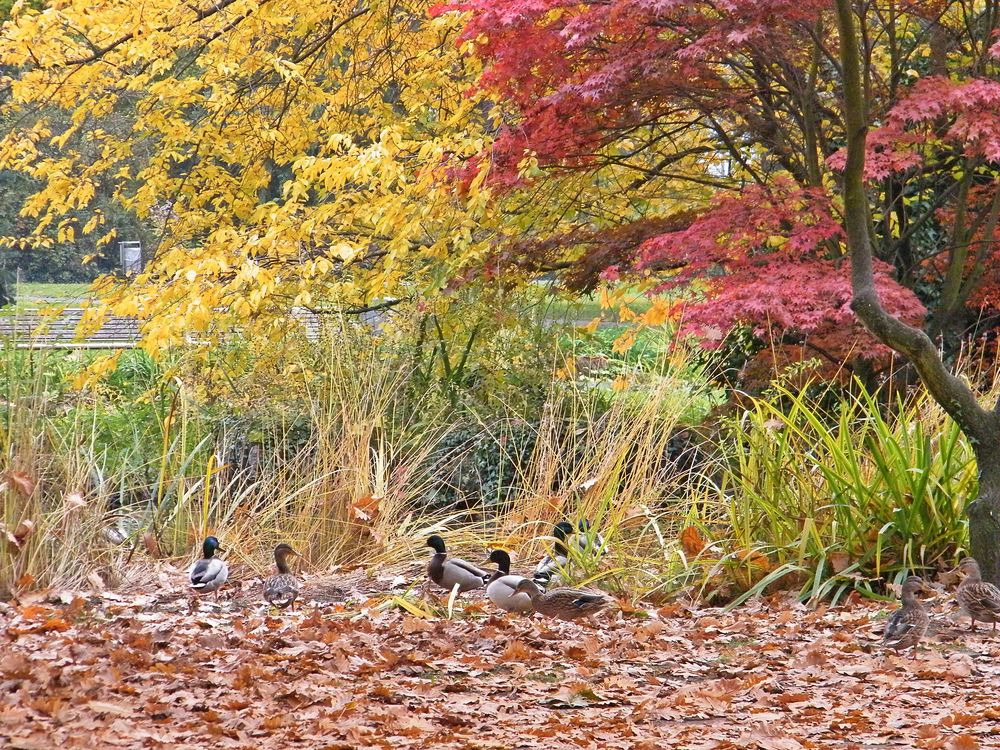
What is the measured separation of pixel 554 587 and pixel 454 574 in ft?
1.45

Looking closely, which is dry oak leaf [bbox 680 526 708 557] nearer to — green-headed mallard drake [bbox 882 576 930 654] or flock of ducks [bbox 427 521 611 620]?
flock of ducks [bbox 427 521 611 620]

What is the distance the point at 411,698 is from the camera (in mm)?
3400

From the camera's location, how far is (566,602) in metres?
4.44

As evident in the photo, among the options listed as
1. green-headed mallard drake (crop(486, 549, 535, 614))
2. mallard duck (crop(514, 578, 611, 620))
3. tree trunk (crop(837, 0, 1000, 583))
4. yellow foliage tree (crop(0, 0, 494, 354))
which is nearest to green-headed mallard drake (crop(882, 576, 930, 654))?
tree trunk (crop(837, 0, 1000, 583))

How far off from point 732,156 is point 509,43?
81.6 inches

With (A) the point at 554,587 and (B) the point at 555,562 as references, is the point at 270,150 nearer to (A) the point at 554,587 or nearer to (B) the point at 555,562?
(B) the point at 555,562

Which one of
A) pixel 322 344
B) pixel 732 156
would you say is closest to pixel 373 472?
pixel 322 344

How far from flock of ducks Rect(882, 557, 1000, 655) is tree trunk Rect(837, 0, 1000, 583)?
0.83 ft

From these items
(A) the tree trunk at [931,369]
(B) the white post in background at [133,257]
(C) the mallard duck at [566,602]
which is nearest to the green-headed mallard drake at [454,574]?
(C) the mallard duck at [566,602]

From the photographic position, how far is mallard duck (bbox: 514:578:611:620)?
442 centimetres

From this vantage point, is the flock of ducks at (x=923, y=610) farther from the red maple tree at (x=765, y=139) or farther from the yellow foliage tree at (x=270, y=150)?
the yellow foliage tree at (x=270, y=150)

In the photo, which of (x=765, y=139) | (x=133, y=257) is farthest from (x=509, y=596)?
(x=133, y=257)

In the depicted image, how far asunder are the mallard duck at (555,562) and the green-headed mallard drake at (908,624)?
1504mm

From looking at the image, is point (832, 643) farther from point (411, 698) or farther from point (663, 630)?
point (411, 698)
